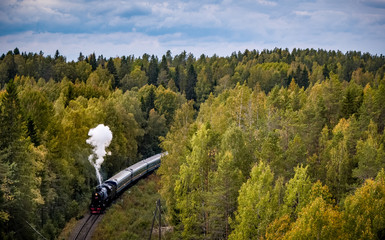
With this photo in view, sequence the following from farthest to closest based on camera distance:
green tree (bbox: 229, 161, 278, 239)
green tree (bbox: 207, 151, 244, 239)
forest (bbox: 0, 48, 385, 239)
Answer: green tree (bbox: 207, 151, 244, 239) < green tree (bbox: 229, 161, 278, 239) < forest (bbox: 0, 48, 385, 239)

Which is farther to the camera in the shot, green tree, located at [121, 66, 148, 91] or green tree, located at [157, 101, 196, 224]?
green tree, located at [121, 66, 148, 91]

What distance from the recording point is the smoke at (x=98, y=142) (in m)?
44.2

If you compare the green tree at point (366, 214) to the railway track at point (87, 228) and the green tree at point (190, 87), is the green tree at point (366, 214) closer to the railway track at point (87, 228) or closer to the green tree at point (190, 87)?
the railway track at point (87, 228)

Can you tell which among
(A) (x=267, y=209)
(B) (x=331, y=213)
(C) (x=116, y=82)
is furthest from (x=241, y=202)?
(C) (x=116, y=82)

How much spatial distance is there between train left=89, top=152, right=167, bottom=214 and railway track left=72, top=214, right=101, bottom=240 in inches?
30.1

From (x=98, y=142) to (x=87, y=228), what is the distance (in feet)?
48.9

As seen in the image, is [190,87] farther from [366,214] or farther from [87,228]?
[366,214]

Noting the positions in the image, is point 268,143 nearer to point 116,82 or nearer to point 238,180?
point 238,180

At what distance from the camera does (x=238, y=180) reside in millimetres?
27141

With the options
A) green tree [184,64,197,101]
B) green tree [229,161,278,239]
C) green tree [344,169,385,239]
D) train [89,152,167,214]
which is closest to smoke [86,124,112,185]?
train [89,152,167,214]

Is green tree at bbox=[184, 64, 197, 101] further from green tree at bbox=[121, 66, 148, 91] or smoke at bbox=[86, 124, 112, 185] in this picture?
smoke at bbox=[86, 124, 112, 185]

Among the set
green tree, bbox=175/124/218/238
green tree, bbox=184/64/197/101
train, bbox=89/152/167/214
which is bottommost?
train, bbox=89/152/167/214

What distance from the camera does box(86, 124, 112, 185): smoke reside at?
44.2m

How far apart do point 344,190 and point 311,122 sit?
14.6 m
